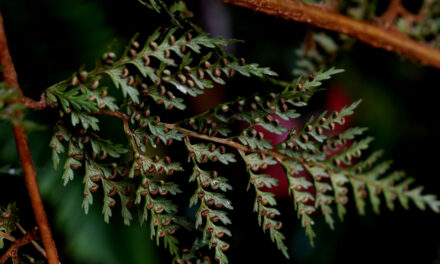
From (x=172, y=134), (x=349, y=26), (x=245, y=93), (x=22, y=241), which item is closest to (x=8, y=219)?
(x=22, y=241)

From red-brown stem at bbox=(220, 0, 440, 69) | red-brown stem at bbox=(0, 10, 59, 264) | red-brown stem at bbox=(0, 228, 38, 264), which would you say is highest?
red-brown stem at bbox=(220, 0, 440, 69)

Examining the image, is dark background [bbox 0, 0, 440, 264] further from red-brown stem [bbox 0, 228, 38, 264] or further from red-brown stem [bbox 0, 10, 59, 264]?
red-brown stem [bbox 0, 228, 38, 264]

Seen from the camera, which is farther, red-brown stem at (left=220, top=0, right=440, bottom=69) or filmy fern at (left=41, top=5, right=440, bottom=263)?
red-brown stem at (left=220, top=0, right=440, bottom=69)

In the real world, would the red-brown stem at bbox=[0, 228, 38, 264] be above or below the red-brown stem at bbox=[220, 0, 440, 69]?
below

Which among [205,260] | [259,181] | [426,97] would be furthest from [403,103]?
[205,260]

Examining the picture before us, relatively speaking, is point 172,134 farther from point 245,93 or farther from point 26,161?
point 245,93

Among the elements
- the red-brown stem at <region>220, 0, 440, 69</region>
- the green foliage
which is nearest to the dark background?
the red-brown stem at <region>220, 0, 440, 69</region>
